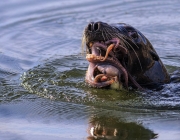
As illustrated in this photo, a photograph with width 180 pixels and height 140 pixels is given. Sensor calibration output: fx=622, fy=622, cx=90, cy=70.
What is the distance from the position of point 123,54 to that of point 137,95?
1.54 feet

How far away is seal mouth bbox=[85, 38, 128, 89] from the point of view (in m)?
6.47

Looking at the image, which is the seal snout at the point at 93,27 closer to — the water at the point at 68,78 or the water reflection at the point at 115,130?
the water at the point at 68,78

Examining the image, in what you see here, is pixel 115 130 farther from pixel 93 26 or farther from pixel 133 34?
pixel 133 34

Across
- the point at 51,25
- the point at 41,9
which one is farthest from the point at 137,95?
the point at 41,9

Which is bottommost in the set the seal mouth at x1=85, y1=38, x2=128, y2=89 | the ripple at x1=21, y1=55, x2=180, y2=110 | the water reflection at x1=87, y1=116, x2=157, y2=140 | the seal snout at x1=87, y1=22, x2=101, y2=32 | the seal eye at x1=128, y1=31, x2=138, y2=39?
the water reflection at x1=87, y1=116, x2=157, y2=140

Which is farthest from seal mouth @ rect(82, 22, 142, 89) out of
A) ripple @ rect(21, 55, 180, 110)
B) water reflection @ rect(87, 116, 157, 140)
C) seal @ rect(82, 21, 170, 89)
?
water reflection @ rect(87, 116, 157, 140)

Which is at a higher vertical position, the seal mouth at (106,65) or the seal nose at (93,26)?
the seal nose at (93,26)

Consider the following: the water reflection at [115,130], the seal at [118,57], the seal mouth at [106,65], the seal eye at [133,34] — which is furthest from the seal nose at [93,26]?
the water reflection at [115,130]

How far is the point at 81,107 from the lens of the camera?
20.8 feet

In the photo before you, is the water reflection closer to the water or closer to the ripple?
the water

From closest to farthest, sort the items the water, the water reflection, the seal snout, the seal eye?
the water reflection, the water, the seal snout, the seal eye

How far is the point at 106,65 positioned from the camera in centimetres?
655

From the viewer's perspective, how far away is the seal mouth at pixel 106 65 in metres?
6.47

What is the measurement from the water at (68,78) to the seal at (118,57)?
0.17m
